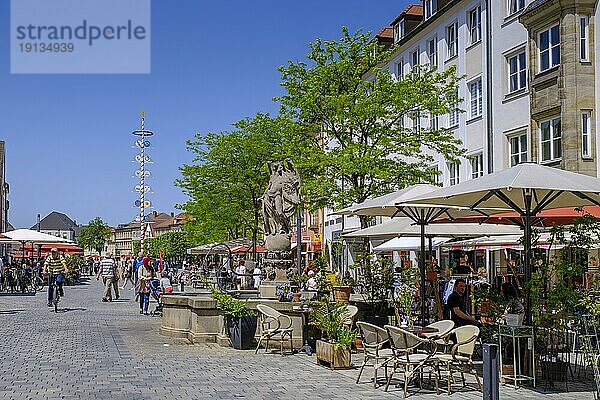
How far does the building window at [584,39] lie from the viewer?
96.0 ft

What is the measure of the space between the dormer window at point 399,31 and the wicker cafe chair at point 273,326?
34.9 m

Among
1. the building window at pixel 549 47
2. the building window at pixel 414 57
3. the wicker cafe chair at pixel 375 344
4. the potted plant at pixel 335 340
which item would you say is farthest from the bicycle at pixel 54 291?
the building window at pixel 414 57

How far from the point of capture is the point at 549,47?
30.6m

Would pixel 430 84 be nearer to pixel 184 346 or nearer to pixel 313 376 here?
pixel 184 346

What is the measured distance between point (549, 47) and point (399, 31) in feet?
62.6

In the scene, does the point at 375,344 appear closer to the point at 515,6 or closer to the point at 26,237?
the point at 515,6

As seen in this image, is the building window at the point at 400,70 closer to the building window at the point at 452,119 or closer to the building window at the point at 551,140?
the building window at the point at 452,119

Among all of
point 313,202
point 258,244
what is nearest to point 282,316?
point 313,202

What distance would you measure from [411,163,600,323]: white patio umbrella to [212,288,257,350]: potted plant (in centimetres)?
472

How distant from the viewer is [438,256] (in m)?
42.6

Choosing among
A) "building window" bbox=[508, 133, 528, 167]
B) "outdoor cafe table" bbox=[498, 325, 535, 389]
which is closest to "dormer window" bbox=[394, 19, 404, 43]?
"building window" bbox=[508, 133, 528, 167]

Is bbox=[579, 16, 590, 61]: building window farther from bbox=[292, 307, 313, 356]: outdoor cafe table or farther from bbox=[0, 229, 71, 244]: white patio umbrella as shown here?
bbox=[0, 229, 71, 244]: white patio umbrella

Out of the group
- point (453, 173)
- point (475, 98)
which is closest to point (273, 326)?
point (475, 98)

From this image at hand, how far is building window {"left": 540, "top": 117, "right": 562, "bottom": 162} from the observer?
3011 centimetres
